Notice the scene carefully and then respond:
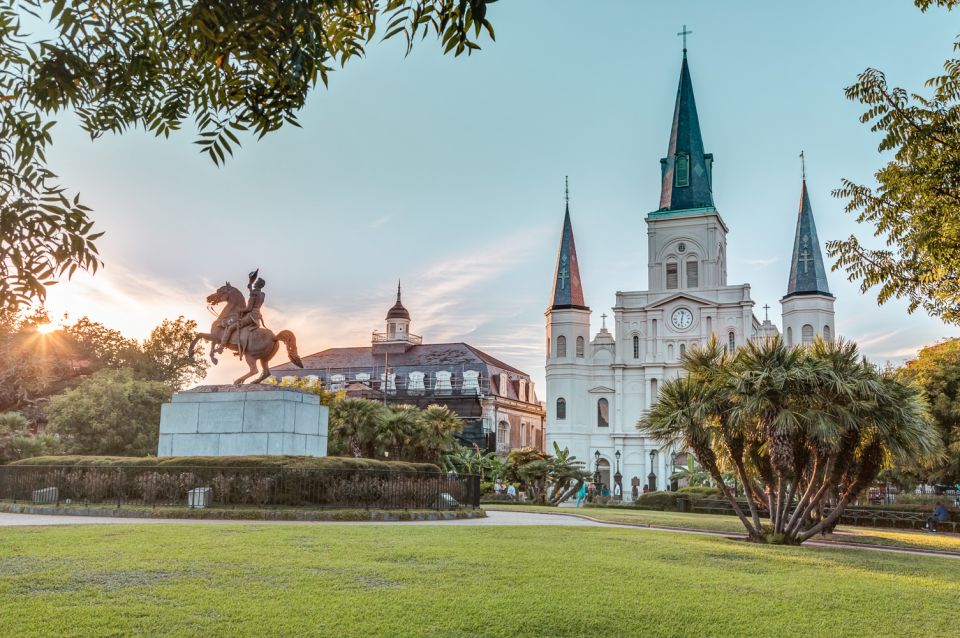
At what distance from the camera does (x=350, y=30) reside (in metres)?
4.76

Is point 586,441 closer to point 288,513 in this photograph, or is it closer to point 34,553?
point 288,513

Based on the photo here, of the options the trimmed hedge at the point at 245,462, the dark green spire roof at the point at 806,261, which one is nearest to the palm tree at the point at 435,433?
the trimmed hedge at the point at 245,462

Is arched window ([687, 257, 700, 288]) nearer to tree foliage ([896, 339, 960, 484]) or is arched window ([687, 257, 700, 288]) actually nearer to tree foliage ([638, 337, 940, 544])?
tree foliage ([896, 339, 960, 484])

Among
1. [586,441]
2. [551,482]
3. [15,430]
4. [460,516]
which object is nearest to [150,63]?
[460,516]

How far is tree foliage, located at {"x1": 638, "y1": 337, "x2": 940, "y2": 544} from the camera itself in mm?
15008

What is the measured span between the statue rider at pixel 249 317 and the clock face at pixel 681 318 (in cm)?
5109

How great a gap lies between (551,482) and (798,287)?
114ft

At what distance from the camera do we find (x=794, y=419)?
1477 cm

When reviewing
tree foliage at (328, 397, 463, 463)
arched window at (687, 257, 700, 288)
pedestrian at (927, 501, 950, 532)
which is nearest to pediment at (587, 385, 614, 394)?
arched window at (687, 257, 700, 288)

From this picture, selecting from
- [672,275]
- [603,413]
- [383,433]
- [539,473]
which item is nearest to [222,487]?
[383,433]

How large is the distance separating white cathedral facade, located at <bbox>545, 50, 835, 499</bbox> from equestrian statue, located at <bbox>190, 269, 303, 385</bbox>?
47.6 m

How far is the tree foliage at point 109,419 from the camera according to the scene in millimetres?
37188

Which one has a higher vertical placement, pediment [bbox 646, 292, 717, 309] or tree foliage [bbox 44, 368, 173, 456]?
pediment [bbox 646, 292, 717, 309]

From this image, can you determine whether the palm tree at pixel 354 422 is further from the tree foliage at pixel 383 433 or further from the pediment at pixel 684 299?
the pediment at pixel 684 299
